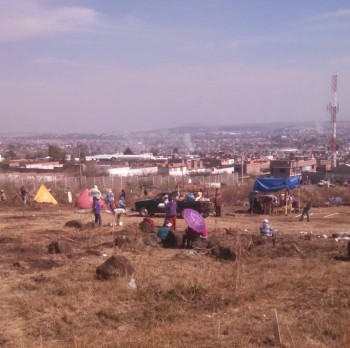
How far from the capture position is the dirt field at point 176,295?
8.37 meters

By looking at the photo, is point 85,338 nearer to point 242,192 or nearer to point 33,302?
point 33,302

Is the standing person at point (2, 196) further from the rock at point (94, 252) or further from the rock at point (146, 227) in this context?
the rock at point (94, 252)

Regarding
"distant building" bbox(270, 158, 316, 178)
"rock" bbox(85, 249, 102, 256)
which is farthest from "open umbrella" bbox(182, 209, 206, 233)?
"distant building" bbox(270, 158, 316, 178)

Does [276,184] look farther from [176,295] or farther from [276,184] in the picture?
[176,295]

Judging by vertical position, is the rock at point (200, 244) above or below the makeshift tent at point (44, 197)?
above

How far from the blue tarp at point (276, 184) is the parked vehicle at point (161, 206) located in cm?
312

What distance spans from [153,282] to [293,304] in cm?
306

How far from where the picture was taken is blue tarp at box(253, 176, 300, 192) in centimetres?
2729

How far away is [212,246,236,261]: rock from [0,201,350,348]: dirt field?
0.29 meters

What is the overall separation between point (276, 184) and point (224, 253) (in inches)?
515

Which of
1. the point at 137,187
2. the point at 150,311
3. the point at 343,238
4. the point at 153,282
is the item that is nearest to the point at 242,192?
the point at 137,187

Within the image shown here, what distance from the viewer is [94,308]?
10.3 m

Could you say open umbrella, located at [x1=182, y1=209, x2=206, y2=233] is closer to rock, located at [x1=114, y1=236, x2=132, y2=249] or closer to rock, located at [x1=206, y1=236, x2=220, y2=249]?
rock, located at [x1=206, y1=236, x2=220, y2=249]

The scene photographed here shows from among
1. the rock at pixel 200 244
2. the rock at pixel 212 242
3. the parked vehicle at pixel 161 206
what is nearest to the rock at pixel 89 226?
the rock at pixel 200 244
